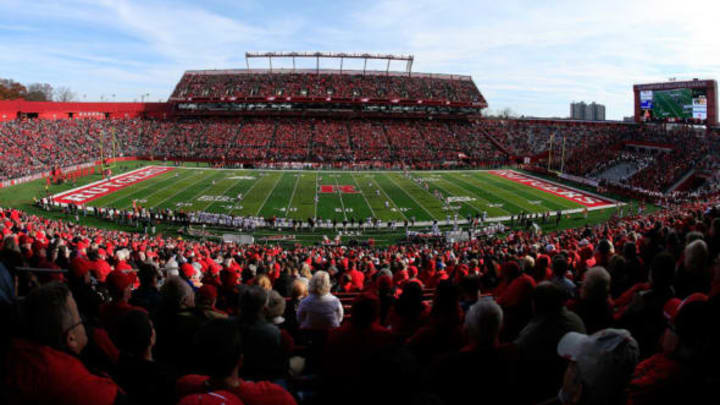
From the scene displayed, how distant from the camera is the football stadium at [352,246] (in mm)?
2756

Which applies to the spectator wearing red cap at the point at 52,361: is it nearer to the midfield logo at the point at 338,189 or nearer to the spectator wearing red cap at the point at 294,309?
the spectator wearing red cap at the point at 294,309

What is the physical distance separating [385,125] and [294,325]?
233 ft

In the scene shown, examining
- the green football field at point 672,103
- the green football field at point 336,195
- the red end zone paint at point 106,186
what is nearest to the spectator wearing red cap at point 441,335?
the green football field at point 336,195

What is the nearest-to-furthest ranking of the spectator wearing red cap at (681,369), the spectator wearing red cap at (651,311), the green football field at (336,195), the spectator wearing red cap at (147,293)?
the spectator wearing red cap at (681,369) < the spectator wearing red cap at (651,311) < the spectator wearing red cap at (147,293) < the green football field at (336,195)

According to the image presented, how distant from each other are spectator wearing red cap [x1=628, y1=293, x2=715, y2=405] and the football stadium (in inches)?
0.5

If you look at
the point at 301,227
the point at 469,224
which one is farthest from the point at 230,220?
the point at 469,224

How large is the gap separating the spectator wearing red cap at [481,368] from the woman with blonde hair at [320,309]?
220 centimetres

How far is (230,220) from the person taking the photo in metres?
31.5

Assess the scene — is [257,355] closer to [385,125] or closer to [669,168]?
[669,168]

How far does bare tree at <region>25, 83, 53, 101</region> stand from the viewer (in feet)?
365

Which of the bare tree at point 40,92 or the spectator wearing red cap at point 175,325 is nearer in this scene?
the spectator wearing red cap at point 175,325

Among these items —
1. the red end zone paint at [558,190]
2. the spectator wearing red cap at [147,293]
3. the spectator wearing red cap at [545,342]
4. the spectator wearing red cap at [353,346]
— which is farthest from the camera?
the red end zone paint at [558,190]

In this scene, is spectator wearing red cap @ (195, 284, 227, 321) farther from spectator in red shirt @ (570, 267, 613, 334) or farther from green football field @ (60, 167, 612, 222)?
green football field @ (60, 167, 612, 222)

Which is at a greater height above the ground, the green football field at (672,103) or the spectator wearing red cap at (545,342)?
the green football field at (672,103)
